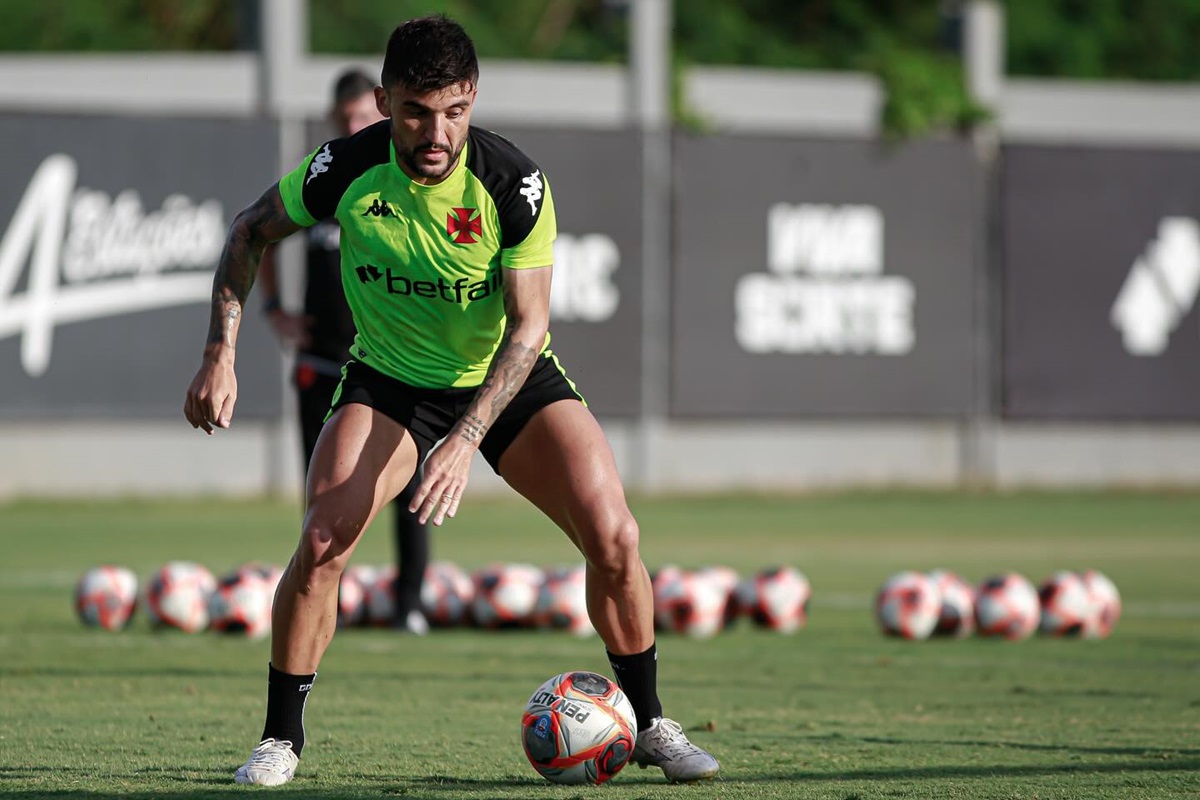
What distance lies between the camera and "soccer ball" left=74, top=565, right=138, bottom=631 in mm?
10961

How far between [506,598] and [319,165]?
17.1 feet

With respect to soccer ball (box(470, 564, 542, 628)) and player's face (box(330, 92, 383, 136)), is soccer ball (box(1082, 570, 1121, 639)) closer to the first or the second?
soccer ball (box(470, 564, 542, 628))

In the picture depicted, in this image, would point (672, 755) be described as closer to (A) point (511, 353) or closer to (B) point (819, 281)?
(A) point (511, 353)

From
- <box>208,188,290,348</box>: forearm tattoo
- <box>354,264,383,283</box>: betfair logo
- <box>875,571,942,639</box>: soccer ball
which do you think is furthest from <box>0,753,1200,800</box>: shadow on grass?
<box>875,571,942,639</box>: soccer ball

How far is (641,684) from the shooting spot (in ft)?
21.1

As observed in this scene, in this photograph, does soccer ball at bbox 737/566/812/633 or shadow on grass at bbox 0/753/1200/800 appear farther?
soccer ball at bbox 737/566/812/633

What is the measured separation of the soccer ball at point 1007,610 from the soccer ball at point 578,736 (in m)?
5.19

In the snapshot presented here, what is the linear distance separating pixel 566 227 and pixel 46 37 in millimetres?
12933

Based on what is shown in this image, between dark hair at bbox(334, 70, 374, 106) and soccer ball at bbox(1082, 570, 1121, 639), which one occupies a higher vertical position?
dark hair at bbox(334, 70, 374, 106)

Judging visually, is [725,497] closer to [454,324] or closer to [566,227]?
[566,227]

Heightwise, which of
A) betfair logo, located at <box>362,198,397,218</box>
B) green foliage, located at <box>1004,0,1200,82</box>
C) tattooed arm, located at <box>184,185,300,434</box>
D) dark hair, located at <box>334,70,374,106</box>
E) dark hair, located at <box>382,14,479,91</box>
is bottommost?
tattooed arm, located at <box>184,185,300,434</box>

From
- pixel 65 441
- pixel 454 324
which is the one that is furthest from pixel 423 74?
pixel 65 441

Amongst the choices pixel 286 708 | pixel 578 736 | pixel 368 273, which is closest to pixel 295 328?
pixel 368 273

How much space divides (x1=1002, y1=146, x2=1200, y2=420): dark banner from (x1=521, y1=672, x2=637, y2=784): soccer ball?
20.1m
